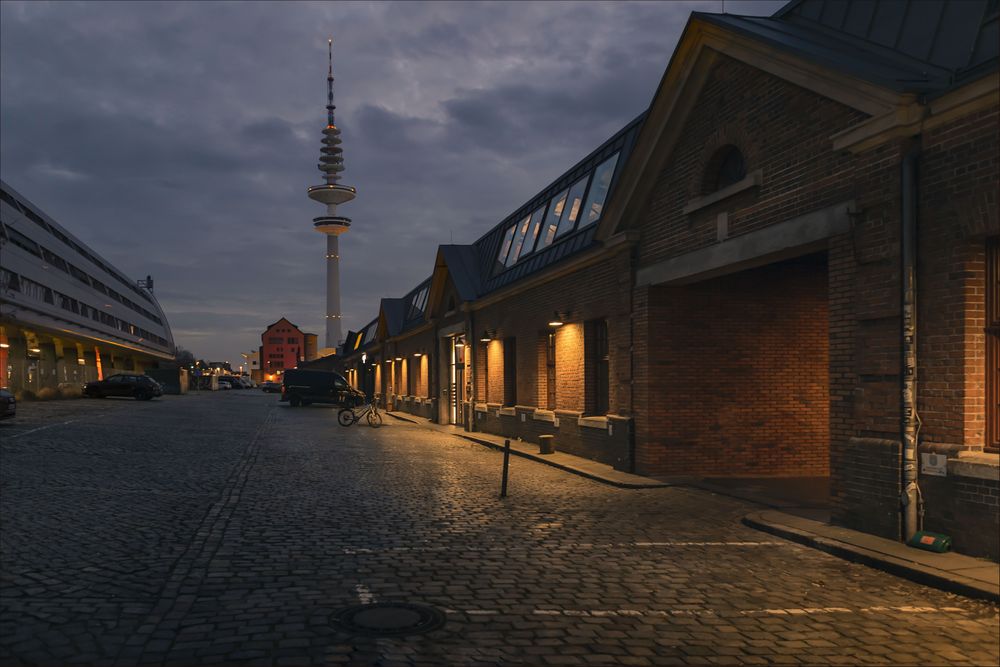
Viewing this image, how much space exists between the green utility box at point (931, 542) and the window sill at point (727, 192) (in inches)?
198

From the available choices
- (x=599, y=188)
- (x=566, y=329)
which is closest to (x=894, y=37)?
(x=599, y=188)

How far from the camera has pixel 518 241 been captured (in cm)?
2498

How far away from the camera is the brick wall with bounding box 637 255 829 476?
14.5m

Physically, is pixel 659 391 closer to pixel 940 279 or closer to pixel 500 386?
pixel 940 279

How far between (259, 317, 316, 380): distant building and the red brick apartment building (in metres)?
176

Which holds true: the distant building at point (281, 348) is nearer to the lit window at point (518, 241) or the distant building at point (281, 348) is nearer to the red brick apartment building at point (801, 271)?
the lit window at point (518, 241)

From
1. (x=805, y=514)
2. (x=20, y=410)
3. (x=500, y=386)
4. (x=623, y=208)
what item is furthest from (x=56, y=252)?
(x=805, y=514)

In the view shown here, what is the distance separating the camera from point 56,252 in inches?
2446

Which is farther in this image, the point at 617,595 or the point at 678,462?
the point at 678,462

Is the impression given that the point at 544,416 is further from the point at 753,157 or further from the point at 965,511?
the point at 965,511

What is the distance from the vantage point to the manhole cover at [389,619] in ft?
18.9

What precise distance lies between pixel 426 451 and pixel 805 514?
1167cm

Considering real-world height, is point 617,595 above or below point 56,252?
below

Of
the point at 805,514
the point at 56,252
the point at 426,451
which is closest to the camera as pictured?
the point at 805,514
